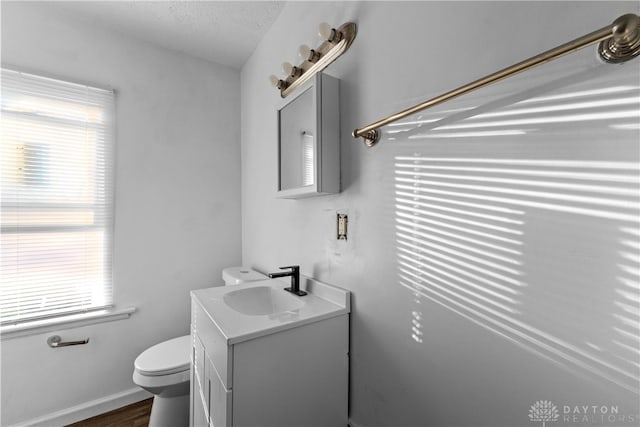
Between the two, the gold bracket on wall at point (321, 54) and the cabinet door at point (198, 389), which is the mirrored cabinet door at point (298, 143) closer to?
the gold bracket on wall at point (321, 54)

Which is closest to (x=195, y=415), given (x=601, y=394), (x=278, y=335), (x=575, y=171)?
(x=278, y=335)

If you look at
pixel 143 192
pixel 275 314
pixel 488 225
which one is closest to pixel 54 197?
pixel 143 192

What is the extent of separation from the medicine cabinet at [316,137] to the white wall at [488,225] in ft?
0.16

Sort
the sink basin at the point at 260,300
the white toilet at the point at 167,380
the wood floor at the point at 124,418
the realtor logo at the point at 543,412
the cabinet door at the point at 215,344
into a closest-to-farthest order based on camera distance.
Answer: the realtor logo at the point at 543,412, the cabinet door at the point at 215,344, the sink basin at the point at 260,300, the white toilet at the point at 167,380, the wood floor at the point at 124,418

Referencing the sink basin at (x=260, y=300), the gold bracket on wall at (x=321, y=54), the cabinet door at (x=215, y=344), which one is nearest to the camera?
the cabinet door at (x=215, y=344)

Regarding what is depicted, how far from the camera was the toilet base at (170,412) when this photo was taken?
1.46 metres

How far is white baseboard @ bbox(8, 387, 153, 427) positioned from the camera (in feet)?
5.05

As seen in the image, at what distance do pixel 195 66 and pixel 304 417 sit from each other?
7.35 ft

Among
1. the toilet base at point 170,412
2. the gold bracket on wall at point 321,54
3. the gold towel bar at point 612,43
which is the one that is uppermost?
the gold bracket on wall at point 321,54

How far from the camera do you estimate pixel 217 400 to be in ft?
3.08

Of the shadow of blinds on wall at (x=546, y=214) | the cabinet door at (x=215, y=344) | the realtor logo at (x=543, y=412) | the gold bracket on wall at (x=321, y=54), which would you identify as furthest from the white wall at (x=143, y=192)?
the realtor logo at (x=543, y=412)

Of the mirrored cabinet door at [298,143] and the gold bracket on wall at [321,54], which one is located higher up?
the gold bracket on wall at [321,54]

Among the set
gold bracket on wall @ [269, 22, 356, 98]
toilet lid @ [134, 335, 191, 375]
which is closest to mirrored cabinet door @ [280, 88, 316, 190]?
gold bracket on wall @ [269, 22, 356, 98]

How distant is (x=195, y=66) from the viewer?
204 cm
